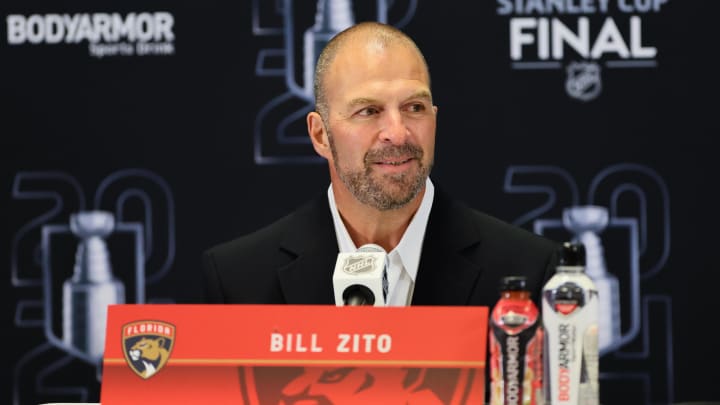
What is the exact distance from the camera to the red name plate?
62.4 inches

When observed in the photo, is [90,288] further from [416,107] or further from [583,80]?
[416,107]

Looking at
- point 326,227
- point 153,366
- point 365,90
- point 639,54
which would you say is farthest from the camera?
point 639,54

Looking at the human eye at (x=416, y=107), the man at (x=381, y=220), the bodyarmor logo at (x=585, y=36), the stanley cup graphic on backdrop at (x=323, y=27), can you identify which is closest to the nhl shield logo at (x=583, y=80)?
the bodyarmor logo at (x=585, y=36)

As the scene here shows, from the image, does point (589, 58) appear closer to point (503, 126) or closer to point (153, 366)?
point (503, 126)

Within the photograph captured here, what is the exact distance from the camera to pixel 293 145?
12.0 feet

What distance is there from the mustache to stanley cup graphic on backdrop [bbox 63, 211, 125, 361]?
1.75 m

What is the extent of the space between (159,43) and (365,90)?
1.72m

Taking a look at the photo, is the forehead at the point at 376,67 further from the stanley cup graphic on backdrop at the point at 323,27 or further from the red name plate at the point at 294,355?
the stanley cup graphic on backdrop at the point at 323,27

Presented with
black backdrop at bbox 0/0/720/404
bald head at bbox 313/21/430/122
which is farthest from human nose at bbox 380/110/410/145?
black backdrop at bbox 0/0/720/404

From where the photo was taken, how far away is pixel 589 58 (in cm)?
356

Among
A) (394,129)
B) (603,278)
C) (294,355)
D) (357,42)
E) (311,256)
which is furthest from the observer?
(603,278)

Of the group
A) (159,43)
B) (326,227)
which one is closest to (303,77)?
(159,43)

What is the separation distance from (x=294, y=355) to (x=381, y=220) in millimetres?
746

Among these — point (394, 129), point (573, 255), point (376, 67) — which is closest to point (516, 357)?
point (573, 255)
